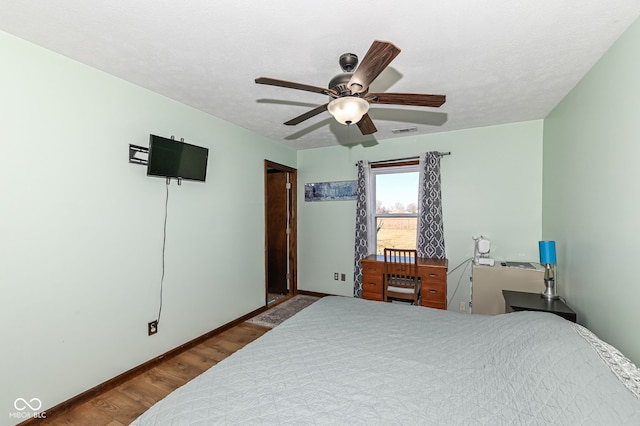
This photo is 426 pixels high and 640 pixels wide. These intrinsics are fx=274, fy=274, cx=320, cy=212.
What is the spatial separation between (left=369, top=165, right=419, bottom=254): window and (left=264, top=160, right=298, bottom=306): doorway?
1.38m

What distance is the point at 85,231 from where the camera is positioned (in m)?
2.06

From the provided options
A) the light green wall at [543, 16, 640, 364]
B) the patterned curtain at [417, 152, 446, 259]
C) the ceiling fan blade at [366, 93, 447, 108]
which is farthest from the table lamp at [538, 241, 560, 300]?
the ceiling fan blade at [366, 93, 447, 108]

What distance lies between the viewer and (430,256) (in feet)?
12.1

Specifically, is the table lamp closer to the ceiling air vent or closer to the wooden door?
the ceiling air vent

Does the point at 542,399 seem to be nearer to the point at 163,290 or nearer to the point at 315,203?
the point at 163,290

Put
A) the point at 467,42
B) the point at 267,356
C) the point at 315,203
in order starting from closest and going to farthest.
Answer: the point at 267,356
the point at 467,42
the point at 315,203

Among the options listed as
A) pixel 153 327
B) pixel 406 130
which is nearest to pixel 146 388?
pixel 153 327

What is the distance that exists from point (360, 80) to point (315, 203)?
313 cm

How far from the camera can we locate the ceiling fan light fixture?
62.3 inches

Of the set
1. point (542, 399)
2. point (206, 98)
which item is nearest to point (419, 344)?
point (542, 399)

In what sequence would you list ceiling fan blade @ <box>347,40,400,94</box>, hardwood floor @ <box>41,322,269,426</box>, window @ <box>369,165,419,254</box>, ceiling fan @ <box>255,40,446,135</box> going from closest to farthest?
1. ceiling fan blade @ <box>347,40,400,94</box>
2. ceiling fan @ <box>255,40,446,135</box>
3. hardwood floor @ <box>41,322,269,426</box>
4. window @ <box>369,165,419,254</box>

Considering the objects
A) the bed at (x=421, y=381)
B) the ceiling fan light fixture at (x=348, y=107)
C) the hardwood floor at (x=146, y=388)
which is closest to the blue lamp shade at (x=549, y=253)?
the bed at (x=421, y=381)

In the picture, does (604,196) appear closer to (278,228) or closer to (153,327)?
(153,327)

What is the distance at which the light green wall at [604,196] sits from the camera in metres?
1.56
